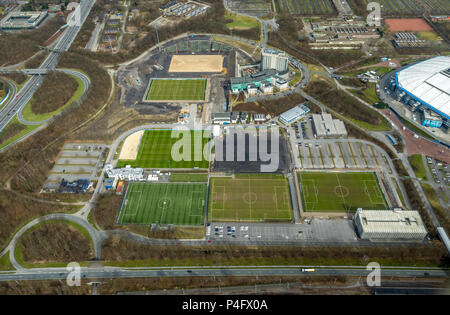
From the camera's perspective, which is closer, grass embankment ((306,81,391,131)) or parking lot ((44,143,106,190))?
parking lot ((44,143,106,190))

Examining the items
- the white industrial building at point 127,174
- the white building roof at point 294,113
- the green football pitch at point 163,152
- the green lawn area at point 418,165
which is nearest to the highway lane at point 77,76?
the green football pitch at point 163,152

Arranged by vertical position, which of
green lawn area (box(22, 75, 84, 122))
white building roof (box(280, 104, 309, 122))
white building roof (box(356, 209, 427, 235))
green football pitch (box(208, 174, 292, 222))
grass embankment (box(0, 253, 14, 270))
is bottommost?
grass embankment (box(0, 253, 14, 270))

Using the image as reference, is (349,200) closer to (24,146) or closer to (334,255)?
(334,255)

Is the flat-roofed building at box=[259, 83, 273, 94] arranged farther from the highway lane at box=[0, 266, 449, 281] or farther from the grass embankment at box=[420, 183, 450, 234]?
the highway lane at box=[0, 266, 449, 281]

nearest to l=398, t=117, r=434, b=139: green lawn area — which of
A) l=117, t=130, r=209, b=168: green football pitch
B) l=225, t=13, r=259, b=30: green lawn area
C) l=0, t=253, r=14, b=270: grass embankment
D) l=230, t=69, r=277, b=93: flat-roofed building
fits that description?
l=230, t=69, r=277, b=93: flat-roofed building

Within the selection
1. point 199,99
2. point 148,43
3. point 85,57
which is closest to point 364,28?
point 199,99

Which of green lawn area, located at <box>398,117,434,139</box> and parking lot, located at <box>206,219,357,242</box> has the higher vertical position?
green lawn area, located at <box>398,117,434,139</box>

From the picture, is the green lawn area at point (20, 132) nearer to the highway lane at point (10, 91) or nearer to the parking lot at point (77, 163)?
the highway lane at point (10, 91)

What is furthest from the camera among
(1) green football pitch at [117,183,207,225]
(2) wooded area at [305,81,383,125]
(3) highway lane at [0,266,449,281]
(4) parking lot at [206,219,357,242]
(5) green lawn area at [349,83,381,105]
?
(5) green lawn area at [349,83,381,105]
